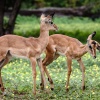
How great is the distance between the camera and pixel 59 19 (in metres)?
26.9

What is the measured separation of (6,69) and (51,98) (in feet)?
13.7

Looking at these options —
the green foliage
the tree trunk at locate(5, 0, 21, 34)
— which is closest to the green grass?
the tree trunk at locate(5, 0, 21, 34)

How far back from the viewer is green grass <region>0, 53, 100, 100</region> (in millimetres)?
8695

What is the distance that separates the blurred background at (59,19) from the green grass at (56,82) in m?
5.38

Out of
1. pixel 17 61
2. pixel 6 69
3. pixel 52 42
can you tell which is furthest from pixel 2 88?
pixel 17 61

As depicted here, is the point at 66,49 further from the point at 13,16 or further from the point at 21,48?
the point at 13,16

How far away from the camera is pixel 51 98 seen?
860 centimetres

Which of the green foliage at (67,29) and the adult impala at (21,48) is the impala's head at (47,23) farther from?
the green foliage at (67,29)

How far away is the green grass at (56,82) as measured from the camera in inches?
342

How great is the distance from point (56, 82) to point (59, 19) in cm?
1691

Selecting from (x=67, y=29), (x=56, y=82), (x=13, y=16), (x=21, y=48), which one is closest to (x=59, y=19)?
(x=67, y=29)

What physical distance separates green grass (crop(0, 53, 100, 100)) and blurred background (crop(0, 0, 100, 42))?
17.6 ft

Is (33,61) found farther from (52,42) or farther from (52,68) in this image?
(52,68)

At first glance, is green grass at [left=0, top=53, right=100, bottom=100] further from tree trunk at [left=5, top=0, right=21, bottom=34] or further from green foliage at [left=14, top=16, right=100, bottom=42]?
green foliage at [left=14, top=16, right=100, bottom=42]
